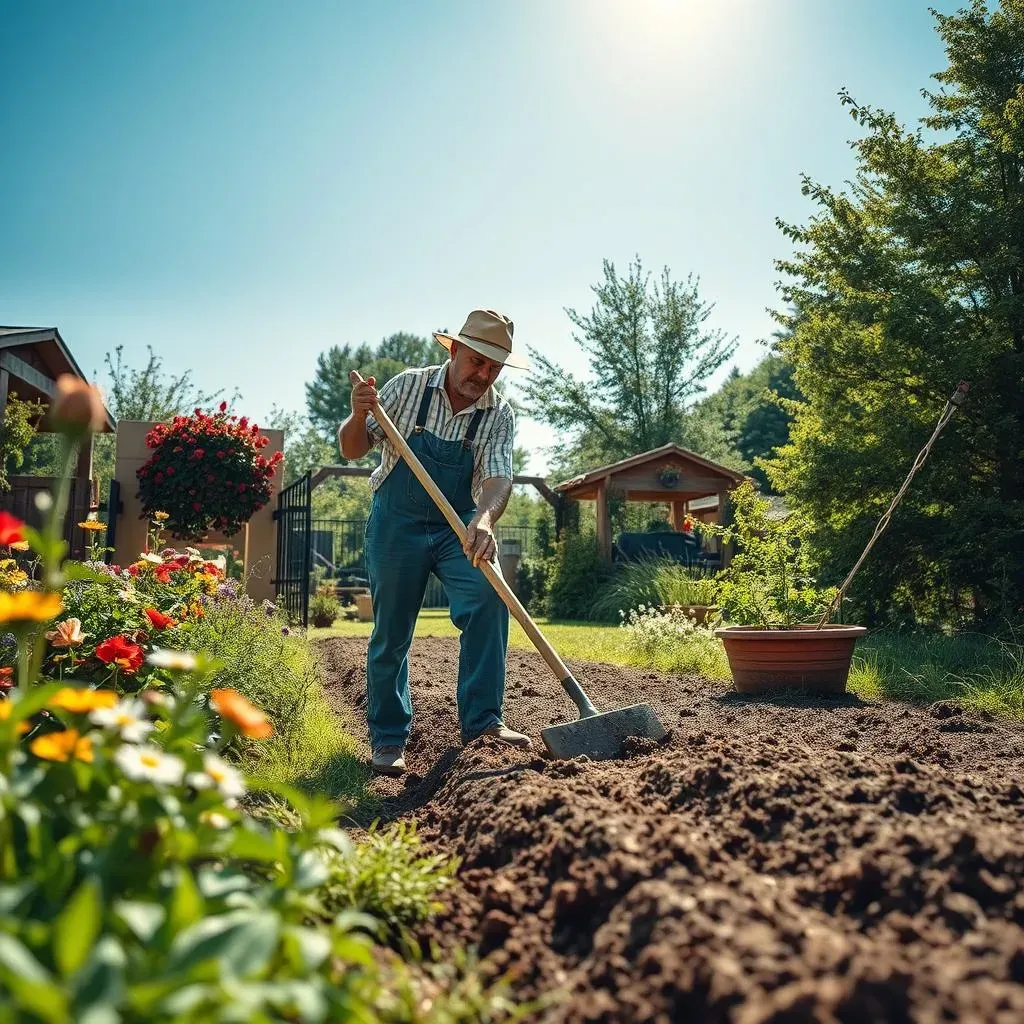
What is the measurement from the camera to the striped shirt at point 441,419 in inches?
150

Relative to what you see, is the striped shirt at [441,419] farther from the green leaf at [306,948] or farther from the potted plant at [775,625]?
the green leaf at [306,948]

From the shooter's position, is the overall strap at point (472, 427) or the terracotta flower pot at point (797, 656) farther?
the terracotta flower pot at point (797, 656)

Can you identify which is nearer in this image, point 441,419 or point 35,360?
point 441,419

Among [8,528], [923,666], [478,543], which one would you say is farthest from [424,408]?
[923,666]

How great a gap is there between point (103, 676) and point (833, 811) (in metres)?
2.49

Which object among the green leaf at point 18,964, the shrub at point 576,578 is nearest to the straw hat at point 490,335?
the green leaf at point 18,964

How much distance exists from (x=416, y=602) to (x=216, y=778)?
2.31 metres

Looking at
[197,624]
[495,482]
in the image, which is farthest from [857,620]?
[197,624]

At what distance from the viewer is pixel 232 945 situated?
102 cm

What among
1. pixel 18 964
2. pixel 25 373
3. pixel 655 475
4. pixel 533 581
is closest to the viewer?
pixel 18 964

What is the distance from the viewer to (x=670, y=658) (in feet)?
22.2

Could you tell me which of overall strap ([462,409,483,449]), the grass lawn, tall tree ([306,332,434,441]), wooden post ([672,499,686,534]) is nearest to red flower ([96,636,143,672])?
overall strap ([462,409,483,449])

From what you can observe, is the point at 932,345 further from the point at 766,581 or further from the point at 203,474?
the point at 203,474

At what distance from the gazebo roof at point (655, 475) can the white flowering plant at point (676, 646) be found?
776cm
